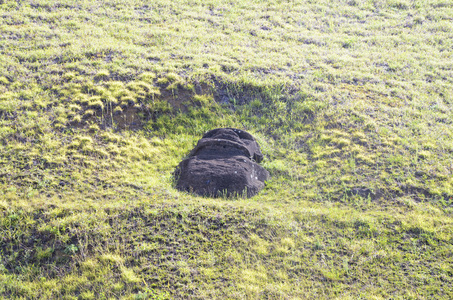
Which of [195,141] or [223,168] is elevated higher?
[195,141]

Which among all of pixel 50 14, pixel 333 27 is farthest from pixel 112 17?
pixel 333 27

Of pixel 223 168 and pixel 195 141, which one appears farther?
pixel 195 141

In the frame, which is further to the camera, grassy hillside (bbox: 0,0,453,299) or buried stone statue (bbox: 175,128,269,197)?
buried stone statue (bbox: 175,128,269,197)

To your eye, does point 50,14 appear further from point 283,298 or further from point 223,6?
point 283,298

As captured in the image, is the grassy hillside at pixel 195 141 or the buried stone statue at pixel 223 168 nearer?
the grassy hillside at pixel 195 141
